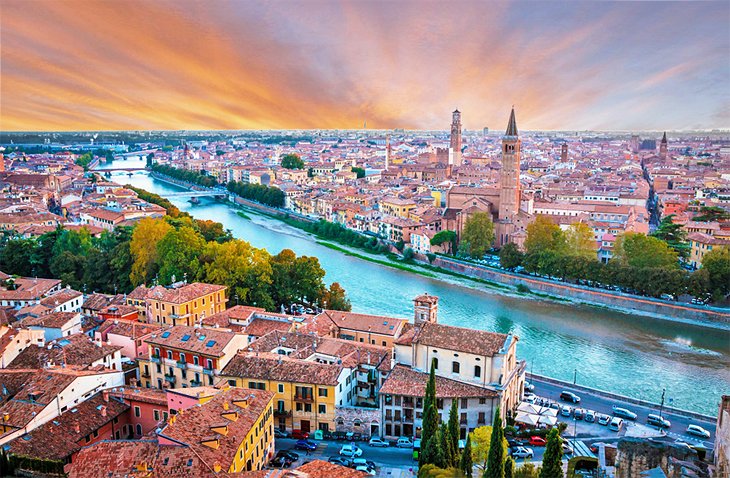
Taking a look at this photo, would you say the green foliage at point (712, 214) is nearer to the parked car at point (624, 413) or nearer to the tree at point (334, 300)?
the tree at point (334, 300)

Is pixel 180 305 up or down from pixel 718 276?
down

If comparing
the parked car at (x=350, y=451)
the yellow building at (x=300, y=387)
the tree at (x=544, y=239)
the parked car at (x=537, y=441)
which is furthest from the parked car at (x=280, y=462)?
the tree at (x=544, y=239)

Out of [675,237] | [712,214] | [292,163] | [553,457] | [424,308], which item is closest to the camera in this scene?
[553,457]

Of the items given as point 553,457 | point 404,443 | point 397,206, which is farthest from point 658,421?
point 397,206

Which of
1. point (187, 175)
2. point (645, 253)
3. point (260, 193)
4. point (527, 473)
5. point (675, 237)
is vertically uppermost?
point (187, 175)

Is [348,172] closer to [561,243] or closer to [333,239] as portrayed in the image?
[333,239]

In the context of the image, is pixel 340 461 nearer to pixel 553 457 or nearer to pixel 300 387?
pixel 300 387
